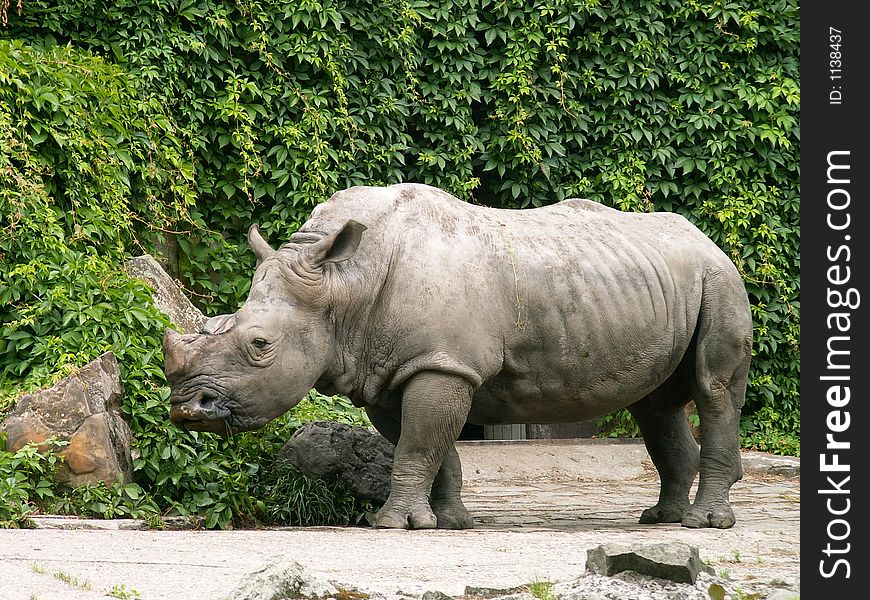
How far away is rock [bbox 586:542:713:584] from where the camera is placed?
4.31 m

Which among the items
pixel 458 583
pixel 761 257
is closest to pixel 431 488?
pixel 458 583

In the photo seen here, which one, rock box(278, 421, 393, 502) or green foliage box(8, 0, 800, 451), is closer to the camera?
rock box(278, 421, 393, 502)

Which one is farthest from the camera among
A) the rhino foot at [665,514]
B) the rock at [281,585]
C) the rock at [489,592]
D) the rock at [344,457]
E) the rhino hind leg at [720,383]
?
the rhino foot at [665,514]

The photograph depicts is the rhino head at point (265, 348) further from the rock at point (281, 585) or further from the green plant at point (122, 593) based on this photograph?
the rock at point (281, 585)

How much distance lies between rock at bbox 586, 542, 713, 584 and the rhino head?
9.36 feet

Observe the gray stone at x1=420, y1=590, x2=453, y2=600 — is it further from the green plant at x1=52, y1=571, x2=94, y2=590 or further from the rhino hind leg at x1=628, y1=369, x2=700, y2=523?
the rhino hind leg at x1=628, y1=369, x2=700, y2=523

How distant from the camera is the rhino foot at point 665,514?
811cm

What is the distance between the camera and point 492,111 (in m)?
12.2

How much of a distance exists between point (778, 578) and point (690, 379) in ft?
10.6

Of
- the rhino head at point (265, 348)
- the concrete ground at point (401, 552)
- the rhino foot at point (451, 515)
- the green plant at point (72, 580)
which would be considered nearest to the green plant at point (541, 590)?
the concrete ground at point (401, 552)

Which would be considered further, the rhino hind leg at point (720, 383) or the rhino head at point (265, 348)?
the rhino hind leg at point (720, 383)

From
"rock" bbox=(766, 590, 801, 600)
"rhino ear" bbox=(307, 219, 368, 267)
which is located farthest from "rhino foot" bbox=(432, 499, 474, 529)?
"rock" bbox=(766, 590, 801, 600)

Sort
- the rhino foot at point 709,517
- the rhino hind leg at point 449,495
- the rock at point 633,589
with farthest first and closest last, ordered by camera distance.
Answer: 1. the rhino foot at point 709,517
2. the rhino hind leg at point 449,495
3. the rock at point 633,589

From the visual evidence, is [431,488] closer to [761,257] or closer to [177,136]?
[177,136]
